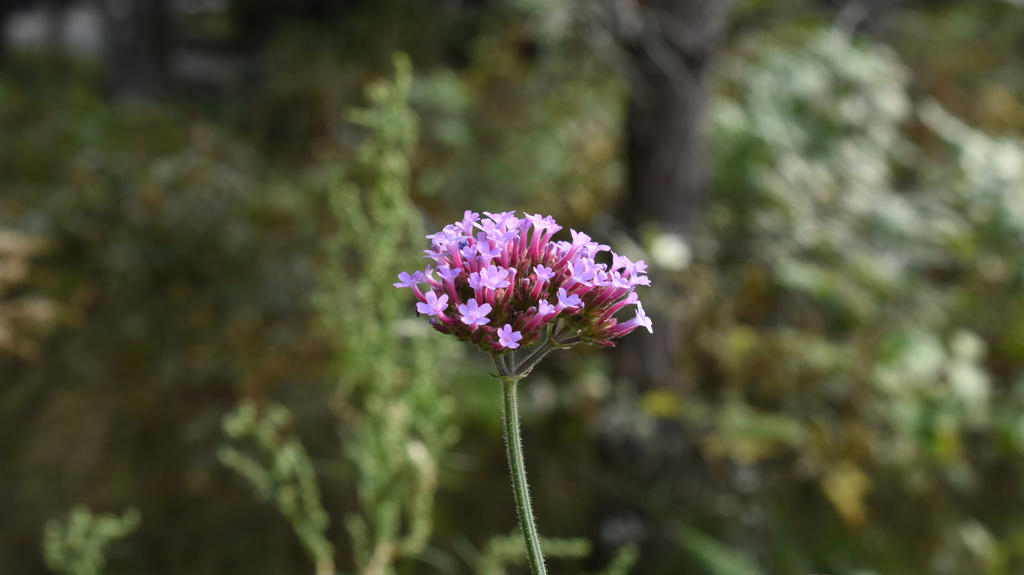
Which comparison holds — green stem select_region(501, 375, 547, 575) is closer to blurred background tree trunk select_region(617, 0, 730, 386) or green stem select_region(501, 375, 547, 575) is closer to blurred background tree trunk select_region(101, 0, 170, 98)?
blurred background tree trunk select_region(617, 0, 730, 386)

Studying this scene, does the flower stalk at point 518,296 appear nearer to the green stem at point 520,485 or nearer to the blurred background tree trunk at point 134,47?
the green stem at point 520,485

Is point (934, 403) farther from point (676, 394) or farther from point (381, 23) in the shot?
point (381, 23)

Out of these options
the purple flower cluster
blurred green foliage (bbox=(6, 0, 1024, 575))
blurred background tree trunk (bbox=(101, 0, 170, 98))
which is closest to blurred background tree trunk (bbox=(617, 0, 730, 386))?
blurred green foliage (bbox=(6, 0, 1024, 575))

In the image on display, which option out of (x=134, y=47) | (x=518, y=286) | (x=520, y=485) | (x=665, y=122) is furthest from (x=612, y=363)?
(x=134, y=47)

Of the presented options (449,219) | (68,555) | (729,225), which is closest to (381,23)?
(449,219)

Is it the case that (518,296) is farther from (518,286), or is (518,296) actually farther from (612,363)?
(612,363)
